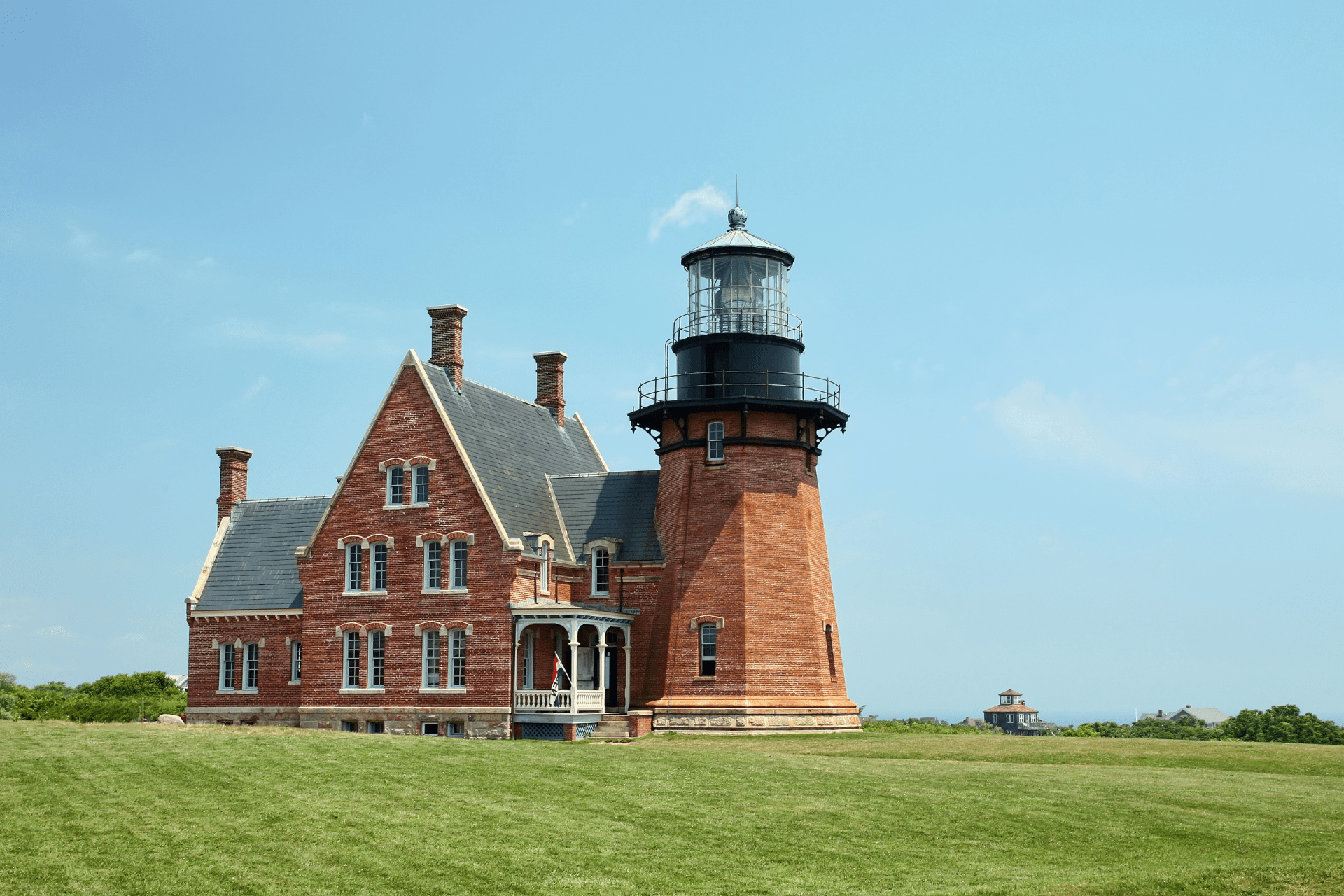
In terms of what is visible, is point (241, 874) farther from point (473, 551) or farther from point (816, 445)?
point (816, 445)

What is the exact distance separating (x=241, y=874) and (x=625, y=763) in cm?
1122

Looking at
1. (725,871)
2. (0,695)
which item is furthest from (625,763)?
(0,695)

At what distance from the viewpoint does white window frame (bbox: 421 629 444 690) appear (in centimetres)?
4041

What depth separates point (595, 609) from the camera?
40.1 meters

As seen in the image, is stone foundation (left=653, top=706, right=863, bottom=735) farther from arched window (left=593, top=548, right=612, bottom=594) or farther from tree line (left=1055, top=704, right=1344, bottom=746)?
tree line (left=1055, top=704, right=1344, bottom=746)

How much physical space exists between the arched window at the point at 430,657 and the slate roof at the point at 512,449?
13.0 feet

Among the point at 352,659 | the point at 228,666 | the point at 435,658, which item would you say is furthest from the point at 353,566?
the point at 228,666

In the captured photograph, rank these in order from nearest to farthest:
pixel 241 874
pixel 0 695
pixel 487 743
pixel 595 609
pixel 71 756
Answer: pixel 241 874, pixel 71 756, pixel 487 743, pixel 595 609, pixel 0 695

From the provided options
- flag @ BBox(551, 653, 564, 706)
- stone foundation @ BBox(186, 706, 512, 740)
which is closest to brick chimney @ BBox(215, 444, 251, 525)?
stone foundation @ BBox(186, 706, 512, 740)

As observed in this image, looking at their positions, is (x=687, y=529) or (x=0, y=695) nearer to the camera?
(x=687, y=529)

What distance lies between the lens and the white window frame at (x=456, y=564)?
40.3 m

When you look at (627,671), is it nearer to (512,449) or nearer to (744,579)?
(744,579)

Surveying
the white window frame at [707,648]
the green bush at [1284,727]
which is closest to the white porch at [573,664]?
the white window frame at [707,648]

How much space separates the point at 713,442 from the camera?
41.0m
